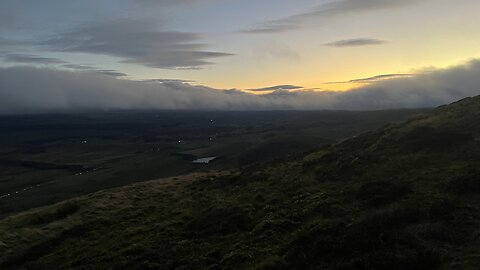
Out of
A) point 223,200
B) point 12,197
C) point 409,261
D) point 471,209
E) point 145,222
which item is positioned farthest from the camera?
point 12,197

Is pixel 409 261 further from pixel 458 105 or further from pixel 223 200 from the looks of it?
pixel 458 105

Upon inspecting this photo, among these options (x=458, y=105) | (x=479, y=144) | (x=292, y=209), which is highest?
(x=458, y=105)

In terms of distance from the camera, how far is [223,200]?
3819 cm

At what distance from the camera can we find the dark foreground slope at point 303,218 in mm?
21000

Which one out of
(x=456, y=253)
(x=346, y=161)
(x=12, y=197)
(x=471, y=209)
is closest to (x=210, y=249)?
(x=456, y=253)

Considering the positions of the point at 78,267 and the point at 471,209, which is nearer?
the point at 471,209

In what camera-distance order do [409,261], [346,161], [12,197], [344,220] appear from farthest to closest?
[12,197]
[346,161]
[344,220]
[409,261]

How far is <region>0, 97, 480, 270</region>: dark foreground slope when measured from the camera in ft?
68.9

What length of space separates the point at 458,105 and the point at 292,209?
35.4 meters

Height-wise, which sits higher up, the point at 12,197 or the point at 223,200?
the point at 223,200

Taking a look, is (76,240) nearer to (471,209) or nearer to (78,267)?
(78,267)

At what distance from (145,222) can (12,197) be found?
4801 inches

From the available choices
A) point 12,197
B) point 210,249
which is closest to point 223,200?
point 210,249

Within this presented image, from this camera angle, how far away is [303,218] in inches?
1097
